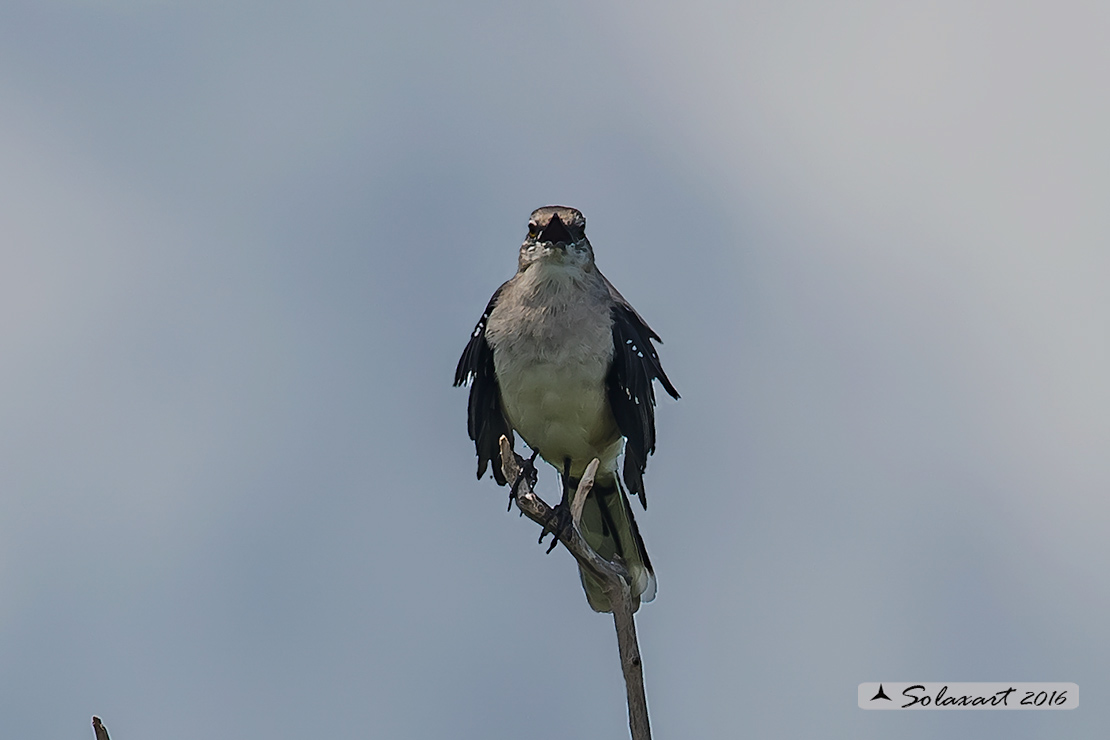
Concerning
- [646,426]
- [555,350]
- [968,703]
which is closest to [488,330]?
[555,350]

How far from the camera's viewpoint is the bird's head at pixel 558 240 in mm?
8578

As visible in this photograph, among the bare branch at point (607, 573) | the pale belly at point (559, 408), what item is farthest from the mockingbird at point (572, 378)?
the bare branch at point (607, 573)

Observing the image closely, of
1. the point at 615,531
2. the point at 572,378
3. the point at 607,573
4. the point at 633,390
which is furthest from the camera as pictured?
the point at 615,531

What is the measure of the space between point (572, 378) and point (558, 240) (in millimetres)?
921

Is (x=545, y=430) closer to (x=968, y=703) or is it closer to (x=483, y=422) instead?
(x=483, y=422)

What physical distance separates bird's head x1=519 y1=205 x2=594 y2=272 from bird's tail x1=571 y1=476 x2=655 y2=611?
63.0 inches

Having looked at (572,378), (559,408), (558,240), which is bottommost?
(559,408)

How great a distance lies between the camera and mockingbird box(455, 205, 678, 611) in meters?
8.46

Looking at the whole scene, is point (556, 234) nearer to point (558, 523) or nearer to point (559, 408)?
point (559, 408)

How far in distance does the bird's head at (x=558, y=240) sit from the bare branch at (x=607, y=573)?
133 centimetres

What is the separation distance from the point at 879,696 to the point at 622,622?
1776 mm

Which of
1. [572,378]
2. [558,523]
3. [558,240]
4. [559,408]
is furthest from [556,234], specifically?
[558,523]

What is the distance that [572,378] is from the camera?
8.41 meters

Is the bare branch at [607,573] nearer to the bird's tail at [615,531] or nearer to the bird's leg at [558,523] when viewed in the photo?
the bird's leg at [558,523]
